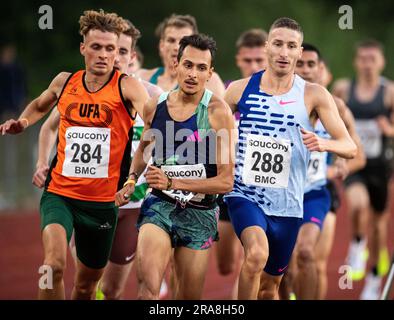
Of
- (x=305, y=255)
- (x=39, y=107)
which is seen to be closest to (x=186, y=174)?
(x=39, y=107)

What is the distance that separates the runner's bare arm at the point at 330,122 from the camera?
27.5ft

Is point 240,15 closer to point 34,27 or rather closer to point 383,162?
point 34,27

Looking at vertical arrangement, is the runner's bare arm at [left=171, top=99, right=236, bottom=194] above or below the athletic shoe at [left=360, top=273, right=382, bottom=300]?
above

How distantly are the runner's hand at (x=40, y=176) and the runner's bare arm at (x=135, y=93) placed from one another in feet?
3.10

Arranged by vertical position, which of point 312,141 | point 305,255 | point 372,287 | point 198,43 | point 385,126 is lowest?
point 372,287

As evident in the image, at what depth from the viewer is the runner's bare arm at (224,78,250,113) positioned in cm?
892

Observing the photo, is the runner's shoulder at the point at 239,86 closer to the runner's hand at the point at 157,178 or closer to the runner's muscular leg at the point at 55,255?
the runner's hand at the point at 157,178

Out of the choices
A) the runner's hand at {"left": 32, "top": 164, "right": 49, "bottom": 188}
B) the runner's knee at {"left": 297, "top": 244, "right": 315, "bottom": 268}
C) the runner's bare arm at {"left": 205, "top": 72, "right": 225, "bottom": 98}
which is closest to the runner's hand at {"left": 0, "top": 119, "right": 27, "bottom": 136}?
the runner's hand at {"left": 32, "top": 164, "right": 49, "bottom": 188}

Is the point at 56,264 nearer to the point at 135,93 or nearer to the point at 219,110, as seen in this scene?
the point at 135,93

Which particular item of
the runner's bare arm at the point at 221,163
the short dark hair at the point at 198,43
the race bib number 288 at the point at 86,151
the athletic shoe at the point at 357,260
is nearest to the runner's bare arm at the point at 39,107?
the race bib number 288 at the point at 86,151

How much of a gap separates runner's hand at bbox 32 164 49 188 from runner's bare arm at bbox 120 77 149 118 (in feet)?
3.10

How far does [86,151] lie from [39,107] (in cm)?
60

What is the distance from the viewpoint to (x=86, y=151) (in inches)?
344

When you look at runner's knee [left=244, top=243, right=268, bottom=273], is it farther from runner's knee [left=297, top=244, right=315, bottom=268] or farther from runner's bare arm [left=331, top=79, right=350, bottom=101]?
runner's bare arm [left=331, top=79, right=350, bottom=101]
